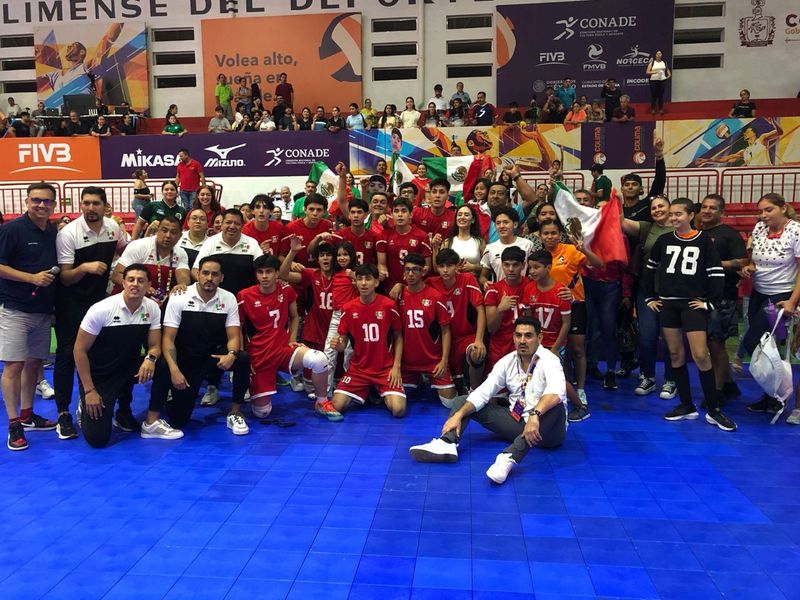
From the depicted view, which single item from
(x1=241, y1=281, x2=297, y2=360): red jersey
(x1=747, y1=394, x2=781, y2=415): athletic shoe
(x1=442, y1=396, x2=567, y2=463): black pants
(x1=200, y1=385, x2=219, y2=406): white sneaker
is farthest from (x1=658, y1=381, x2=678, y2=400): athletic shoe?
(x1=200, y1=385, x2=219, y2=406): white sneaker

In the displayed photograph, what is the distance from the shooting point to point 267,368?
597 centimetres

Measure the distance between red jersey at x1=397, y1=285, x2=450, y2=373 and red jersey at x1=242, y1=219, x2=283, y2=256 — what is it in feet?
5.44

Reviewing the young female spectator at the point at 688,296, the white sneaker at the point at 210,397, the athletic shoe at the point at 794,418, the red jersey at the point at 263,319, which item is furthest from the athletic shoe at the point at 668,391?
the white sneaker at the point at 210,397

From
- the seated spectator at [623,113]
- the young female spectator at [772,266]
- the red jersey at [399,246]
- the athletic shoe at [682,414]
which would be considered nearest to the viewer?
the young female spectator at [772,266]

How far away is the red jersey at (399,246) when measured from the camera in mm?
6797

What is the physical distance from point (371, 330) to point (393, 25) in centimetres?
1732

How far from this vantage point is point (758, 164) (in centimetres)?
1352

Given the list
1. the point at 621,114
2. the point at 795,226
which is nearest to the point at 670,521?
the point at 795,226

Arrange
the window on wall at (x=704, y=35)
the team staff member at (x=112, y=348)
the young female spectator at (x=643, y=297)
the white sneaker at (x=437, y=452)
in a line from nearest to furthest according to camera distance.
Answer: the white sneaker at (x=437, y=452), the team staff member at (x=112, y=348), the young female spectator at (x=643, y=297), the window on wall at (x=704, y=35)

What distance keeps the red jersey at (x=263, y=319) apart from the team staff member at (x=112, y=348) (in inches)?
35.3

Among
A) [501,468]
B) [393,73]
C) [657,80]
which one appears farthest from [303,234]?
[393,73]

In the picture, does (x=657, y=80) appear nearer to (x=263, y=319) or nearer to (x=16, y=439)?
(x=263, y=319)

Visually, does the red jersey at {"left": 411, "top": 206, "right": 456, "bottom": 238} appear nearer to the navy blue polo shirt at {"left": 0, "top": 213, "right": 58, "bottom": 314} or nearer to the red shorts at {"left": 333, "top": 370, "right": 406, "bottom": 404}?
the red shorts at {"left": 333, "top": 370, "right": 406, "bottom": 404}

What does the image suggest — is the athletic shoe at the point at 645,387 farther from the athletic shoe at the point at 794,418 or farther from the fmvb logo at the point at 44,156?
the fmvb logo at the point at 44,156
